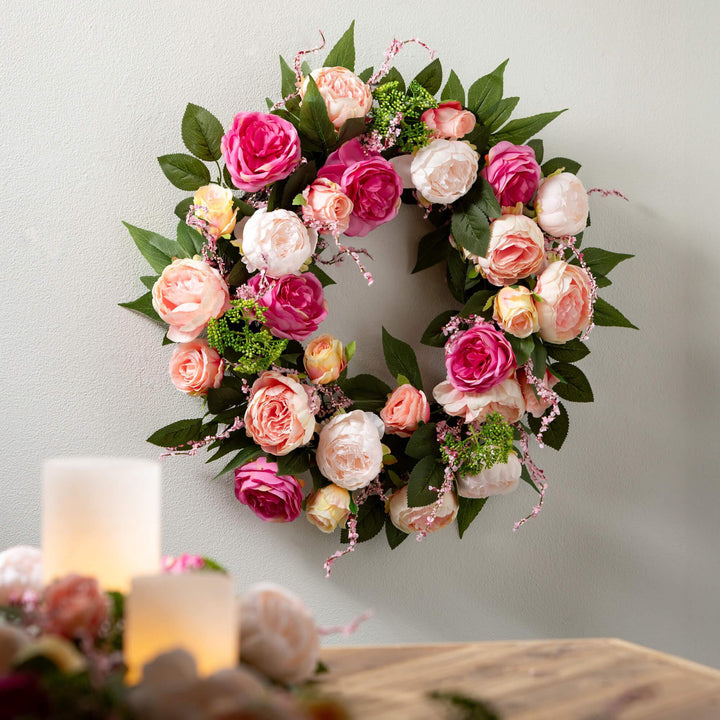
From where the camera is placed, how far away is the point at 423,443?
4.45 feet

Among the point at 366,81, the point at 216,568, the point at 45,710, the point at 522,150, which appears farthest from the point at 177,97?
the point at 45,710

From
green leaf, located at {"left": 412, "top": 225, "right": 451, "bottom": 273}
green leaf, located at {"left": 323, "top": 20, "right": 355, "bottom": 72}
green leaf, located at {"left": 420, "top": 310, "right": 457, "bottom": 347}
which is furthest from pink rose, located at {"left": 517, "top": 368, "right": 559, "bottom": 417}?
green leaf, located at {"left": 323, "top": 20, "right": 355, "bottom": 72}

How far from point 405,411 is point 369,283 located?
0.23 m

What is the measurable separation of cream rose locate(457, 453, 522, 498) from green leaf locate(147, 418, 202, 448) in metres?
→ 0.46

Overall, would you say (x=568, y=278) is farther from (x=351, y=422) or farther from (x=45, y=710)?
(x=45, y=710)

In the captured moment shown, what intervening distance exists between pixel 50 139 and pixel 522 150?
0.81 meters

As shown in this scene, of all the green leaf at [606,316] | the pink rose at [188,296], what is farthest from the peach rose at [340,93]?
the green leaf at [606,316]

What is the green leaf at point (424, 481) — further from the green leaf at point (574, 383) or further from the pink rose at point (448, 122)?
the pink rose at point (448, 122)

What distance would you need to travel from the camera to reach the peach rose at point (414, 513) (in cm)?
137

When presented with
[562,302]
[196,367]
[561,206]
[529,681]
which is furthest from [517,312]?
[529,681]

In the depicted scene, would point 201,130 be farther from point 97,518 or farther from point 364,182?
point 97,518

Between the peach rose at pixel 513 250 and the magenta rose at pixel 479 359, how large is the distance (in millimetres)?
95

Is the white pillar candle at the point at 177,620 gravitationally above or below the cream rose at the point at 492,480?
above

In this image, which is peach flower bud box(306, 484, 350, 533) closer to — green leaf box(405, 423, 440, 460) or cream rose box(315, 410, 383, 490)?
cream rose box(315, 410, 383, 490)
